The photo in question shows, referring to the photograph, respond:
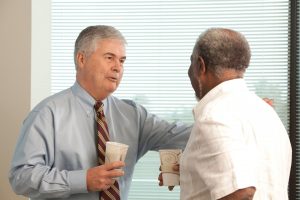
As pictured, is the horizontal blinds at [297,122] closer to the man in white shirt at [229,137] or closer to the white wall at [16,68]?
the man in white shirt at [229,137]

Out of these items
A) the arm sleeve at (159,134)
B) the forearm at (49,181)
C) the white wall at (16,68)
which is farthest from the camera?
the white wall at (16,68)

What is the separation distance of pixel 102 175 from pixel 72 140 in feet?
0.79

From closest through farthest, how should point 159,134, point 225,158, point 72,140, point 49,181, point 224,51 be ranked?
point 225,158, point 224,51, point 49,181, point 72,140, point 159,134

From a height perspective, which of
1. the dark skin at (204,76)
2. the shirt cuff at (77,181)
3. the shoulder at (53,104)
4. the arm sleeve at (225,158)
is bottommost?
the shirt cuff at (77,181)

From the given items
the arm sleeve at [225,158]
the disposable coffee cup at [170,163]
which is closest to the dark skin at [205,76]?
the arm sleeve at [225,158]

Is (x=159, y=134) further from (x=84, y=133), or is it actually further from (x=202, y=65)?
(x=202, y=65)

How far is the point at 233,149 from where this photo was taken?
4.00 feet

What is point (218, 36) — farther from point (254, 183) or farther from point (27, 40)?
point (27, 40)

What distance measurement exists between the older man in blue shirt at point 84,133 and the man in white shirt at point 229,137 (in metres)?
0.44

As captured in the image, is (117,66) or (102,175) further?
(117,66)

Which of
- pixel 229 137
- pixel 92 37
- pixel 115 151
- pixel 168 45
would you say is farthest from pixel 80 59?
pixel 168 45

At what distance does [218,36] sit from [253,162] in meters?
0.42

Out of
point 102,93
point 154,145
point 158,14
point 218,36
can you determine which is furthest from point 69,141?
point 158,14

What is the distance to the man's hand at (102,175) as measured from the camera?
164 cm
